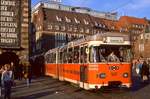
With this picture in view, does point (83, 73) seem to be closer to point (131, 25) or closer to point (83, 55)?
point (83, 55)

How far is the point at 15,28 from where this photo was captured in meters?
40.8

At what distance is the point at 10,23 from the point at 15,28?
2.29 feet

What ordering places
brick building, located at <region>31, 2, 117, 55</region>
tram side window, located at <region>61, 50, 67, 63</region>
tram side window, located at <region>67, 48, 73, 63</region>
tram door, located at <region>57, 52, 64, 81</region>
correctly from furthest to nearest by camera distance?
brick building, located at <region>31, 2, 117, 55</region> < tram door, located at <region>57, 52, 64, 81</region> < tram side window, located at <region>61, 50, 67, 63</region> < tram side window, located at <region>67, 48, 73, 63</region>

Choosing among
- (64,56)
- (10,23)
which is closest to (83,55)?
(64,56)

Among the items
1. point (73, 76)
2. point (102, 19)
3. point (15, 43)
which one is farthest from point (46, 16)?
point (73, 76)

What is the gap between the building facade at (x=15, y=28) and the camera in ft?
131

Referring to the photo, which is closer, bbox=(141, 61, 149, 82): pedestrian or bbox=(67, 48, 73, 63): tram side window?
bbox=(67, 48, 73, 63): tram side window

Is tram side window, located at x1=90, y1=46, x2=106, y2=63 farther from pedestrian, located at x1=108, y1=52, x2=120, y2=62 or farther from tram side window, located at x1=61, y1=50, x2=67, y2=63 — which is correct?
tram side window, located at x1=61, y1=50, x2=67, y2=63

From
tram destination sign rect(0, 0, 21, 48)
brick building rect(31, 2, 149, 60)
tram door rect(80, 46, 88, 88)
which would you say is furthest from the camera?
brick building rect(31, 2, 149, 60)

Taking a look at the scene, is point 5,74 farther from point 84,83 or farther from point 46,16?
point 46,16

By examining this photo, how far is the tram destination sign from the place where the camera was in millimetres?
39812

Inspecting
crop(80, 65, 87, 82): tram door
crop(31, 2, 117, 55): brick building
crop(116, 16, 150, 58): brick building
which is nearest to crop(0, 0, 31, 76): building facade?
crop(80, 65, 87, 82): tram door

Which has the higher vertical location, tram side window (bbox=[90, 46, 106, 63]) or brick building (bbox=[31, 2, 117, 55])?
brick building (bbox=[31, 2, 117, 55])

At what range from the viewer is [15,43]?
40.7 m
